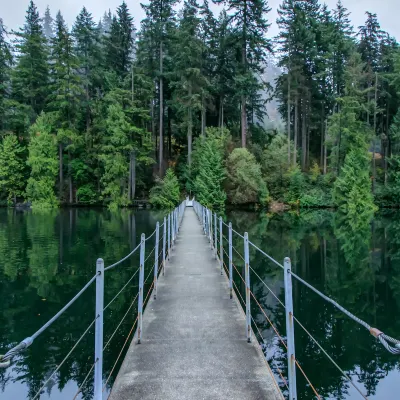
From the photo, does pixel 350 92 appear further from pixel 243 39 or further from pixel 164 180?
pixel 164 180

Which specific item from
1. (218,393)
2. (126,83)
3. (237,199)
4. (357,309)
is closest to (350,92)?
(237,199)

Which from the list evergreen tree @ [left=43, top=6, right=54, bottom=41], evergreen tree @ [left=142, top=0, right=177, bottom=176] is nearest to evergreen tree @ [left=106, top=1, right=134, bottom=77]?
evergreen tree @ [left=142, top=0, right=177, bottom=176]

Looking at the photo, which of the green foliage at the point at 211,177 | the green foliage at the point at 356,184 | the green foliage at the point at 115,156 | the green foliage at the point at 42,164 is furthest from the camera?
the green foliage at the point at 42,164

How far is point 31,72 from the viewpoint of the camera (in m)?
39.0

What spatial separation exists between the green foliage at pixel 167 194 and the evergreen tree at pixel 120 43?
14.6 m

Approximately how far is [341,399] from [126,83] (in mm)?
35453

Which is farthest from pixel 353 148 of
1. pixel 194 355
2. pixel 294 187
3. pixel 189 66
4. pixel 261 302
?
pixel 194 355

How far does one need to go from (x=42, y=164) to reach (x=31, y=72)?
1026 centimetres

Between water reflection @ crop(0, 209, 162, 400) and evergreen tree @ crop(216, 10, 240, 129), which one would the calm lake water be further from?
evergreen tree @ crop(216, 10, 240, 129)

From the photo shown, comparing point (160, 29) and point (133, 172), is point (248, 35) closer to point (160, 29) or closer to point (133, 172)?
point (160, 29)

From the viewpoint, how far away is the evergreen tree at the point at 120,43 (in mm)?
42344

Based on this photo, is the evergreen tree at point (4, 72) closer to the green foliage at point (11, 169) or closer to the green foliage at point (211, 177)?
the green foliage at point (11, 169)

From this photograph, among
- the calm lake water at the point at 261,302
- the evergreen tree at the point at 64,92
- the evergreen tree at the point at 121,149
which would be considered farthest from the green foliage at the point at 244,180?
the evergreen tree at the point at 64,92

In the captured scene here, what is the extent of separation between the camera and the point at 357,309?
8953mm
